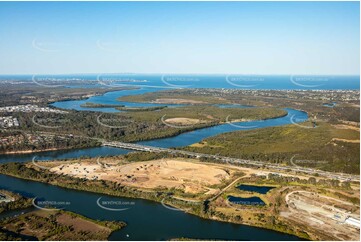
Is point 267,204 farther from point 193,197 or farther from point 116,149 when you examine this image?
point 116,149

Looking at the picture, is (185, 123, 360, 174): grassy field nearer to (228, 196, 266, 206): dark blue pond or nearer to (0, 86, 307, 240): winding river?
(228, 196, 266, 206): dark blue pond

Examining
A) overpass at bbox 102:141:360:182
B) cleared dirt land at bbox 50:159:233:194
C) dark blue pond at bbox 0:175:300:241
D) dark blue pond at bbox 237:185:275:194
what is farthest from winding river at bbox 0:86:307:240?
overpass at bbox 102:141:360:182

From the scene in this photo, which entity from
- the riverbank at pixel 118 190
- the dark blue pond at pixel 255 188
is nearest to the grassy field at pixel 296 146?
the dark blue pond at pixel 255 188

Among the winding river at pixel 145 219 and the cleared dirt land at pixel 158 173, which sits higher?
the cleared dirt land at pixel 158 173

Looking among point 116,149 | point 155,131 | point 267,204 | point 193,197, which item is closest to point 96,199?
point 193,197

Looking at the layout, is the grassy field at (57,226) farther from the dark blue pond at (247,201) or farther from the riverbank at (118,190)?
the dark blue pond at (247,201)

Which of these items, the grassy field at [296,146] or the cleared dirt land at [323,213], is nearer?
the cleared dirt land at [323,213]
